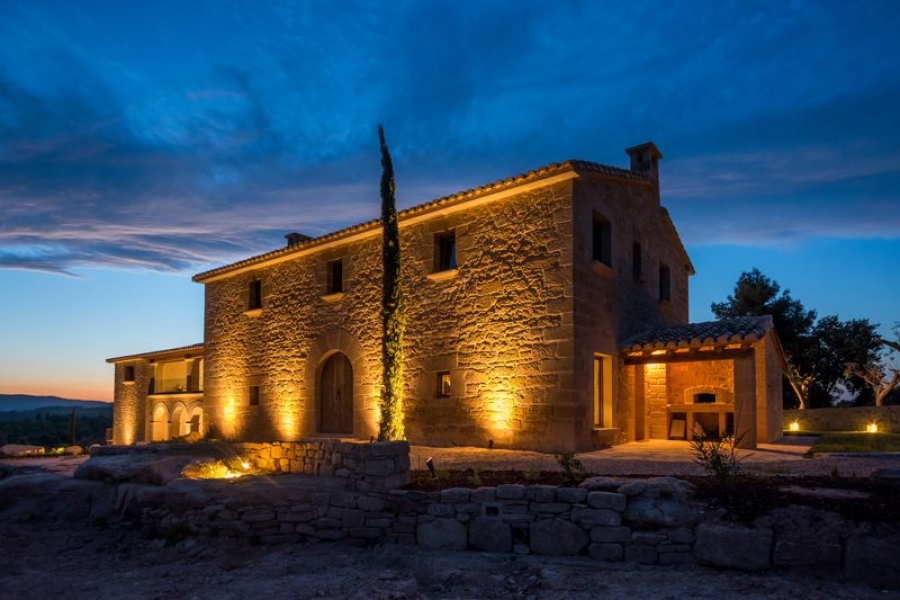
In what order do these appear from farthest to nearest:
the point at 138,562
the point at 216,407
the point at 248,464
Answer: the point at 216,407, the point at 248,464, the point at 138,562

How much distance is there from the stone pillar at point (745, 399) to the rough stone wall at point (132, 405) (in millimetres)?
20540

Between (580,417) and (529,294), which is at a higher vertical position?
(529,294)

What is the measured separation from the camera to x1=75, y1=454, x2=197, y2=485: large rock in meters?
8.92

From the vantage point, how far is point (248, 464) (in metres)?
9.80

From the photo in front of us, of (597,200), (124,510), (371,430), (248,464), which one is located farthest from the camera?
(371,430)

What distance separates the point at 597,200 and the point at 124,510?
970 cm

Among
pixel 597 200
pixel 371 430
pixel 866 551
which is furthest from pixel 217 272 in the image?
pixel 866 551

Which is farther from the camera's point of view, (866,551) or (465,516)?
(465,516)

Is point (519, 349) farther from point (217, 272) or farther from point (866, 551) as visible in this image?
point (217, 272)

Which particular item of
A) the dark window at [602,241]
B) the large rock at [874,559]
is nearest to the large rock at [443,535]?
the large rock at [874,559]

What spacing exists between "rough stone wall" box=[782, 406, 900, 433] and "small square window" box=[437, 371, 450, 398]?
13.7m

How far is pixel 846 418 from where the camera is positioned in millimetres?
20906

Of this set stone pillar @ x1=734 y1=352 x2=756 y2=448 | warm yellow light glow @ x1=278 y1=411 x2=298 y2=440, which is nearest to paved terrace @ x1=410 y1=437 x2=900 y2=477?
stone pillar @ x1=734 y1=352 x2=756 y2=448

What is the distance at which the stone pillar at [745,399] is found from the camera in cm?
1102
